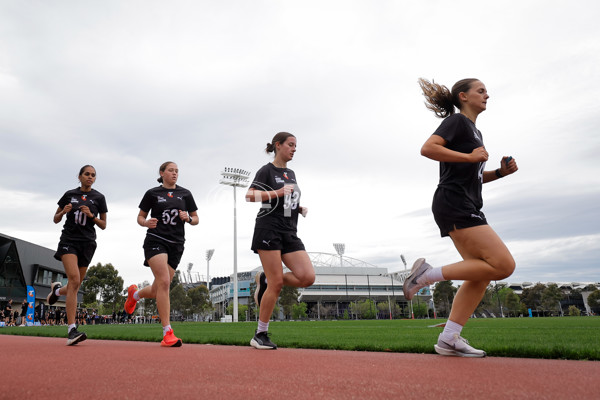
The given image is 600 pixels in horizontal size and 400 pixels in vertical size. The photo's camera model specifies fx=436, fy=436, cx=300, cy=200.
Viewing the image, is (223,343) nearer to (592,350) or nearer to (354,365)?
(354,365)

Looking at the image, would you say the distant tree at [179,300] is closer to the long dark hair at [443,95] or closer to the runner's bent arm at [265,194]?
the runner's bent arm at [265,194]

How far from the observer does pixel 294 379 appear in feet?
8.17

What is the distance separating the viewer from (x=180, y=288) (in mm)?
63969

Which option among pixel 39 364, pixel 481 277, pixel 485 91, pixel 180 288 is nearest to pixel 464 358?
pixel 481 277

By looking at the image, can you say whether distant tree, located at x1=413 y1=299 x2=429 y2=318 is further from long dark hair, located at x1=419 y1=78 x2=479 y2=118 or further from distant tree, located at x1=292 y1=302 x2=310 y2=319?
long dark hair, located at x1=419 y1=78 x2=479 y2=118

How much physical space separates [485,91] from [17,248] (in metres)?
49.4

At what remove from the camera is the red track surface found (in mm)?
2033

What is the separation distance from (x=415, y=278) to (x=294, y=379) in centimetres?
176

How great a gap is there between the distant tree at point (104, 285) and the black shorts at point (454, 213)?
2199 inches

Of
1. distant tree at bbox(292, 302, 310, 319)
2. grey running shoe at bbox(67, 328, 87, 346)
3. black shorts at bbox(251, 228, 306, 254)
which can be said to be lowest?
distant tree at bbox(292, 302, 310, 319)

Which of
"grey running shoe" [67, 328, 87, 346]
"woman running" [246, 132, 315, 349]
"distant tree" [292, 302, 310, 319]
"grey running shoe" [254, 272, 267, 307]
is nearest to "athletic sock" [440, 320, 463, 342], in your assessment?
"woman running" [246, 132, 315, 349]

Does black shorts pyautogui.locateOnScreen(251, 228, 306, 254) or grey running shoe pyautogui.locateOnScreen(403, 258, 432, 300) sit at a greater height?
black shorts pyautogui.locateOnScreen(251, 228, 306, 254)

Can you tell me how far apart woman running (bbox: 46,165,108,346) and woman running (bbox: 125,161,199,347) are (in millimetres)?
821

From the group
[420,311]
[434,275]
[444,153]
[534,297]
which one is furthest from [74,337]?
[534,297]
